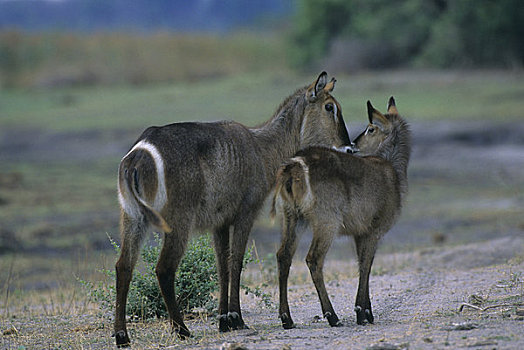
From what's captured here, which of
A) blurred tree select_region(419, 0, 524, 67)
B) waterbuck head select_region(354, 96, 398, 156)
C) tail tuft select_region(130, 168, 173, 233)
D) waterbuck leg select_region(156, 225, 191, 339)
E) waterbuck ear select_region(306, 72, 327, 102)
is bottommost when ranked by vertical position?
waterbuck leg select_region(156, 225, 191, 339)

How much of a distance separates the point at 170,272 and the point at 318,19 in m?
31.5

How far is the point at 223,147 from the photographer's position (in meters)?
6.29

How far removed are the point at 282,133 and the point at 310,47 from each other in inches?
1165

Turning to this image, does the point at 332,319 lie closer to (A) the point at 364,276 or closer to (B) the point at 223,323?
(A) the point at 364,276

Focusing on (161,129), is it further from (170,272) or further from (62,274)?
(62,274)

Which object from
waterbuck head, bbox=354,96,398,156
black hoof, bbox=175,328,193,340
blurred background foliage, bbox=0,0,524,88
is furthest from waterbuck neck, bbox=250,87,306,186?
blurred background foliage, bbox=0,0,524,88

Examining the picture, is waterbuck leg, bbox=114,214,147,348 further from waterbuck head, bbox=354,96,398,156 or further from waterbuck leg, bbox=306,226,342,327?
waterbuck head, bbox=354,96,398,156

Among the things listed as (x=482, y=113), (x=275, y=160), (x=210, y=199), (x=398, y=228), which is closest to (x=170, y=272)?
(x=210, y=199)

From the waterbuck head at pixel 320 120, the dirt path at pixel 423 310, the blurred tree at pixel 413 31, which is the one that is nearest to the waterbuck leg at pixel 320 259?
the dirt path at pixel 423 310

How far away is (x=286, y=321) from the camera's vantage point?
6.11 meters

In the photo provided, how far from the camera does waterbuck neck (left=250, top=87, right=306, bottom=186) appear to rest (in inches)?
269

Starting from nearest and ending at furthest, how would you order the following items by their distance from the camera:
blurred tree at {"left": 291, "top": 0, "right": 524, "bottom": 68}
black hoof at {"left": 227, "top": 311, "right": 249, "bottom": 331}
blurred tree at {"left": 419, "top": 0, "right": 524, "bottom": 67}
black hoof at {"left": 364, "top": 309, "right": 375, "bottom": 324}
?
black hoof at {"left": 364, "top": 309, "right": 375, "bottom": 324}
black hoof at {"left": 227, "top": 311, "right": 249, "bottom": 331}
blurred tree at {"left": 419, "top": 0, "right": 524, "bottom": 67}
blurred tree at {"left": 291, "top": 0, "right": 524, "bottom": 68}

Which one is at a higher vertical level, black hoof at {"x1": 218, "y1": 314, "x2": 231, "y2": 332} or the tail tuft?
the tail tuft

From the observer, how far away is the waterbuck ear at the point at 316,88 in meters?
7.09
